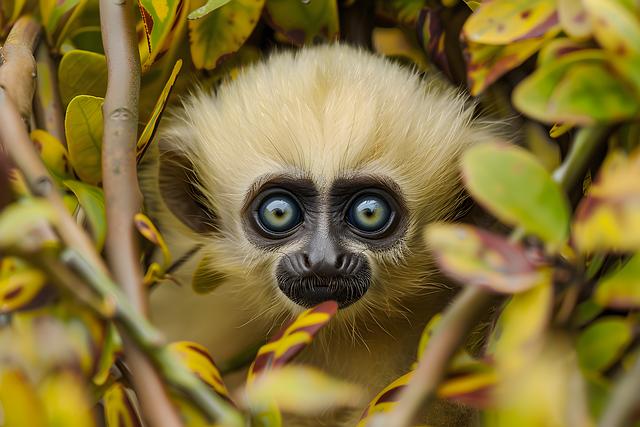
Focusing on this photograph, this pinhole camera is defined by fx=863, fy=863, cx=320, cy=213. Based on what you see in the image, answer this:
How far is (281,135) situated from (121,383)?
0.72 meters

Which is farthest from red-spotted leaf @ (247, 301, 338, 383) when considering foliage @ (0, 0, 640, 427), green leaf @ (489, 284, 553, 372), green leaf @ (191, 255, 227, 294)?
green leaf @ (191, 255, 227, 294)

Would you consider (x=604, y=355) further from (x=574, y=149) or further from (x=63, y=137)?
(x=63, y=137)

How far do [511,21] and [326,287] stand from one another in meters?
0.78

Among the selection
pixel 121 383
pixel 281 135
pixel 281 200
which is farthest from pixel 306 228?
pixel 121 383

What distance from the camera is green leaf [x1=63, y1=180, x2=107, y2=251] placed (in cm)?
119

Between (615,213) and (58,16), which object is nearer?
(615,213)

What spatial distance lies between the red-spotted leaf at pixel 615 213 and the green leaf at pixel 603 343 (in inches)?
4.8

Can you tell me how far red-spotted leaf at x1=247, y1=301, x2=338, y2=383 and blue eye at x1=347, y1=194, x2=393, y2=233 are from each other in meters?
0.66

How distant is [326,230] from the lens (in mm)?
1606

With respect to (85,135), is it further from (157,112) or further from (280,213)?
(280,213)

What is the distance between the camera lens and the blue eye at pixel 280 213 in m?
1.65

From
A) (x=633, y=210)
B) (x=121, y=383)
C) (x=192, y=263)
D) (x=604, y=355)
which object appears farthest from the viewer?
(x=192, y=263)

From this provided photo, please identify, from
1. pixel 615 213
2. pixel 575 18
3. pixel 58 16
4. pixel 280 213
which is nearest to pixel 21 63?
pixel 58 16

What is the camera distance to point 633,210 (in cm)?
67
